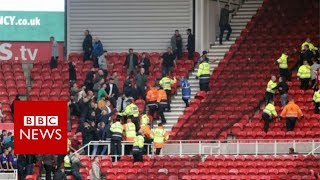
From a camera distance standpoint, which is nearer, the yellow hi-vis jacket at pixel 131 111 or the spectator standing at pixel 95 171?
the spectator standing at pixel 95 171

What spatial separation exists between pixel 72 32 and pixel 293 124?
400 inches

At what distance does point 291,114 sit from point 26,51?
449 inches

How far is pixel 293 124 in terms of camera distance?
47.0 metres

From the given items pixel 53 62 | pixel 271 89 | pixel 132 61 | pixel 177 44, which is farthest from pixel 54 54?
pixel 271 89

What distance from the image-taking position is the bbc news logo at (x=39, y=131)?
153 feet

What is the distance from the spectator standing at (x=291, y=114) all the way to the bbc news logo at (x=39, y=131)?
651 cm

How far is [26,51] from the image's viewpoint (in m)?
54.5

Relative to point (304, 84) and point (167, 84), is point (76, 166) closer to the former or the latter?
point (167, 84)

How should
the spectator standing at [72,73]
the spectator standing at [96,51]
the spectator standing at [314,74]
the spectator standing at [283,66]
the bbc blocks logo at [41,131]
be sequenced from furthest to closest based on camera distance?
the spectator standing at [96,51]
the spectator standing at [72,73]
the spectator standing at [283,66]
the spectator standing at [314,74]
the bbc blocks logo at [41,131]

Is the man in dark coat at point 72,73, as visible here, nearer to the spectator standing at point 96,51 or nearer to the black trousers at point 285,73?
the spectator standing at point 96,51

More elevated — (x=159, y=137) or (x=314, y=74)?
(x=314, y=74)

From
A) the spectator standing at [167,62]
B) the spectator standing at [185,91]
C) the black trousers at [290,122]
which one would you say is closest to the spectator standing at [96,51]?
the spectator standing at [167,62]

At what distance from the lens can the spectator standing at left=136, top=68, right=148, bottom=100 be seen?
1983 inches

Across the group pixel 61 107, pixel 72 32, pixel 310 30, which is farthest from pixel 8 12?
pixel 310 30
